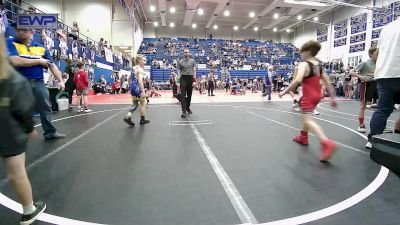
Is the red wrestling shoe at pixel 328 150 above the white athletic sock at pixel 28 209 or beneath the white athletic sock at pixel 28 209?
above

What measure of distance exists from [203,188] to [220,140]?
199 cm

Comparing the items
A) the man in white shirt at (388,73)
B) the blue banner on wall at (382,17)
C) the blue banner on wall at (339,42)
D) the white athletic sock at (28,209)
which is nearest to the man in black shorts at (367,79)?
the man in white shirt at (388,73)

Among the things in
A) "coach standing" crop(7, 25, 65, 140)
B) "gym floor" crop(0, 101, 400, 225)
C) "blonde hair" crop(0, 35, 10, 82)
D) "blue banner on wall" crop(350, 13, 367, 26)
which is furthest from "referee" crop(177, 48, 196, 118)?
"blue banner on wall" crop(350, 13, 367, 26)

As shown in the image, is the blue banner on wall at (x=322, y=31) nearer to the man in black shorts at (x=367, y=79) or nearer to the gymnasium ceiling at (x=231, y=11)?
the gymnasium ceiling at (x=231, y=11)

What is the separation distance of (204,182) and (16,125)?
1.59 m

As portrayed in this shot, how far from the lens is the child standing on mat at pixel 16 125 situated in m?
1.65

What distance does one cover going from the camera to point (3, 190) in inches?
98.2

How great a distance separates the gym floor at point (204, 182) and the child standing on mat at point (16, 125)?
212mm

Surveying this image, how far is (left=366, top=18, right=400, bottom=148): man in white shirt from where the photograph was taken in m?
3.03

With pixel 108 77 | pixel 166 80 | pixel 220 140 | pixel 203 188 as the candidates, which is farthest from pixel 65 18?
pixel 203 188

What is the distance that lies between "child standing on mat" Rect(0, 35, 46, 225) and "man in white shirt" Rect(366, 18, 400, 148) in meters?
3.38

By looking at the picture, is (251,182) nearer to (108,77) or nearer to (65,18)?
(108,77)

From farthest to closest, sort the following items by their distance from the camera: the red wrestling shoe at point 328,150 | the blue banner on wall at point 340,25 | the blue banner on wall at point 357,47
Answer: the blue banner on wall at point 340,25
the blue banner on wall at point 357,47
the red wrestling shoe at point 328,150

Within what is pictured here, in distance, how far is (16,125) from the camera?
1.74 m
